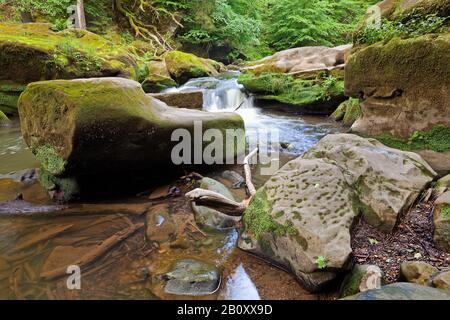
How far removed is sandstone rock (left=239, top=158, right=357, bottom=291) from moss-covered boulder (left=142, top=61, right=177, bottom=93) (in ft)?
28.9

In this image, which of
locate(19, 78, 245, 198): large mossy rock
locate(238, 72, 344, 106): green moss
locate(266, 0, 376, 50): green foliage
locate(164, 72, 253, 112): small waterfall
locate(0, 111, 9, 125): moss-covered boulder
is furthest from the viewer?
locate(266, 0, 376, 50): green foliage

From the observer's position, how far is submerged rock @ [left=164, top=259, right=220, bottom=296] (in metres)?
2.36

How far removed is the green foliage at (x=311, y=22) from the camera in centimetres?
1773

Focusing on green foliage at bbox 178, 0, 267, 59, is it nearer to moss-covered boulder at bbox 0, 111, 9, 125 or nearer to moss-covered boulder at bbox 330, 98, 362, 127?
moss-covered boulder at bbox 330, 98, 362, 127

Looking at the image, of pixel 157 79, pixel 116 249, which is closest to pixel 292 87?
pixel 157 79

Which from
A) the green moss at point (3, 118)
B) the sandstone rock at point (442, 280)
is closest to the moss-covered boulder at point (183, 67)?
the green moss at point (3, 118)

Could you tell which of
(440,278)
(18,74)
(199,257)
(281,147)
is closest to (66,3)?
(18,74)

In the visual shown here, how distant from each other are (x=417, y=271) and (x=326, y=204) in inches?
32.1

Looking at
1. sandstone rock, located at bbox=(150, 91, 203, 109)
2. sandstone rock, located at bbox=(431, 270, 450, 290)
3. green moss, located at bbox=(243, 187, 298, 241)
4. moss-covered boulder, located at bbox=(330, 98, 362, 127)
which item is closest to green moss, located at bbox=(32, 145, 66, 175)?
green moss, located at bbox=(243, 187, 298, 241)

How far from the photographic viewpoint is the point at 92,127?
129 inches

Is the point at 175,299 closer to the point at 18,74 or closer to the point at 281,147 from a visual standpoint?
the point at 281,147

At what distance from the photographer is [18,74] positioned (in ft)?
26.0

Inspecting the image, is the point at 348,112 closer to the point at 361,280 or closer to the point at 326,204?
the point at 326,204

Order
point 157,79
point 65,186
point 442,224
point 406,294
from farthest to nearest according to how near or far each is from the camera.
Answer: point 157,79, point 65,186, point 442,224, point 406,294
